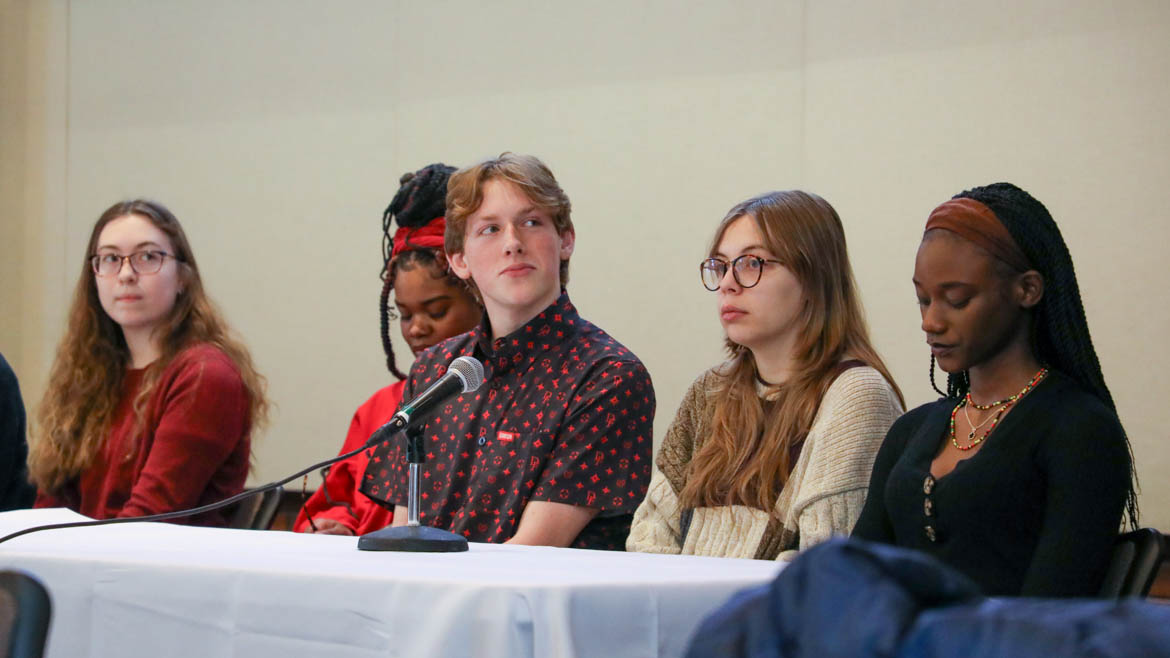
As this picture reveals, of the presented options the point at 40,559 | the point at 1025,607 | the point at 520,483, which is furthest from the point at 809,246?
the point at 1025,607

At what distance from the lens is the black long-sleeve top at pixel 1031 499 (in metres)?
1.78

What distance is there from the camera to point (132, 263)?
11.5 feet

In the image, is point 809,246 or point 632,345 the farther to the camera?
point 632,345

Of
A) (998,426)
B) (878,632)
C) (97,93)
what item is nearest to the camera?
(878,632)

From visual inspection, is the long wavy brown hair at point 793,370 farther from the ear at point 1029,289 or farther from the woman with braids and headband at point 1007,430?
the ear at point 1029,289

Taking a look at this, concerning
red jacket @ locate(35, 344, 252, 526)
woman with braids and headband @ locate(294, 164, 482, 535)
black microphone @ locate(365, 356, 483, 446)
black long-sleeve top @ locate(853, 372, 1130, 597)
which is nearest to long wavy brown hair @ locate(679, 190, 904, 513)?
black long-sleeve top @ locate(853, 372, 1130, 597)

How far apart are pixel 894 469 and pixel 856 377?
0.29 meters

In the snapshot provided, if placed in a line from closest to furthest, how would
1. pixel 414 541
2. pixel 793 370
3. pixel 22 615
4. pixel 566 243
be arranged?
pixel 22 615 → pixel 414 541 → pixel 793 370 → pixel 566 243

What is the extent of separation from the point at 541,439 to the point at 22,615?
1.55 meters

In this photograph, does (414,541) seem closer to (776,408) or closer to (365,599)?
(365,599)

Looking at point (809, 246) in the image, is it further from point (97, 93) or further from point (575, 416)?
point (97, 93)

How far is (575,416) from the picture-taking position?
256 centimetres

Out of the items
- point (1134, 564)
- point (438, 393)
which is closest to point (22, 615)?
point (438, 393)

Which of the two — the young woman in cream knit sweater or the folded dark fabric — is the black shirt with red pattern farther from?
the folded dark fabric
